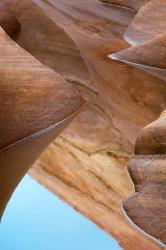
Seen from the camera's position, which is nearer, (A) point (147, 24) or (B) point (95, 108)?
(B) point (95, 108)

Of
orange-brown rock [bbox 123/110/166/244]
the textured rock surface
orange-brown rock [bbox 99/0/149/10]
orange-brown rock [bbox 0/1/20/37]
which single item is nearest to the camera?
orange-brown rock [bbox 123/110/166/244]

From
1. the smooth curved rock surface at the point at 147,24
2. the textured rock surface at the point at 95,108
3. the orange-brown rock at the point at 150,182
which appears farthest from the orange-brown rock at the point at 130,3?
the orange-brown rock at the point at 150,182

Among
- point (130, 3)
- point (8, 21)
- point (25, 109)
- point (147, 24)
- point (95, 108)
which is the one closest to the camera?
point (25, 109)

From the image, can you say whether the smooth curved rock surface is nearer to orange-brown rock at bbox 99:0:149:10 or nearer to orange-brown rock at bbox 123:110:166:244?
orange-brown rock at bbox 99:0:149:10

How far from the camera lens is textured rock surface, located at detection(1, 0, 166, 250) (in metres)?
1.15

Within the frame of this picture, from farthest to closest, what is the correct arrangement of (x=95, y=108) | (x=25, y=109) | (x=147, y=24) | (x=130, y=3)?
(x=130, y=3) < (x=147, y=24) < (x=95, y=108) < (x=25, y=109)

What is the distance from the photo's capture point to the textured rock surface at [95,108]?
1151mm

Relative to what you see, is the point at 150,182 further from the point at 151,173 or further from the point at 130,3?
the point at 130,3

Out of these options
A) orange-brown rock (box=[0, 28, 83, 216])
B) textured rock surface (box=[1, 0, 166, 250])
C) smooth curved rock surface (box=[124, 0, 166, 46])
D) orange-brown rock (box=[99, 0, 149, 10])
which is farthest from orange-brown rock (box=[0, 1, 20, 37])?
orange-brown rock (box=[0, 28, 83, 216])

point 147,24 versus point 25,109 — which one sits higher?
point 25,109

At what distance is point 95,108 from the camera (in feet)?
4.89

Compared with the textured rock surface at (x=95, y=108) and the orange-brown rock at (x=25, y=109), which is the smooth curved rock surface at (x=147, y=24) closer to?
the textured rock surface at (x=95, y=108)

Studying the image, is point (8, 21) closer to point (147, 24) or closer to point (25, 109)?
point (147, 24)

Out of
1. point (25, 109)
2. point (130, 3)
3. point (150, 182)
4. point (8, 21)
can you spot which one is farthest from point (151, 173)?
→ point (130, 3)
